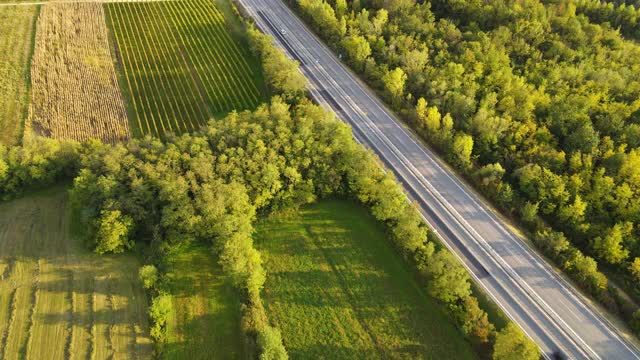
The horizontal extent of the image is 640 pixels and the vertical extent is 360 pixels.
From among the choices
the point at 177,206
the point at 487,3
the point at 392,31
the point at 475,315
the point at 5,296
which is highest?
the point at 487,3

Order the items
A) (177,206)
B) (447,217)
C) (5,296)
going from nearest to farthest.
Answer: (5,296)
(177,206)
(447,217)

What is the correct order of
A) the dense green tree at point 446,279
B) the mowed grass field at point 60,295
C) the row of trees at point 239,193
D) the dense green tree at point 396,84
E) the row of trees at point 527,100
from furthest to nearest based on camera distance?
the dense green tree at point 396,84
the row of trees at point 527,100
the row of trees at point 239,193
the dense green tree at point 446,279
the mowed grass field at point 60,295

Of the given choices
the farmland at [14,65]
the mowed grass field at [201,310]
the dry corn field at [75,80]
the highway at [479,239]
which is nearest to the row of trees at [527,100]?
the highway at [479,239]

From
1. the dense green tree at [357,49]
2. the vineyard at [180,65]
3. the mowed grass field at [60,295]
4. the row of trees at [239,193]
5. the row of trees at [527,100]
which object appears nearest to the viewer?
the mowed grass field at [60,295]

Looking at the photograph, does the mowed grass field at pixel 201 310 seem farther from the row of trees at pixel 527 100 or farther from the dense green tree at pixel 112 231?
the row of trees at pixel 527 100

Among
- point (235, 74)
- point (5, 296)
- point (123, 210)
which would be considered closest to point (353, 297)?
point (123, 210)

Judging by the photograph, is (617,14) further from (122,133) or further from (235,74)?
(122,133)
